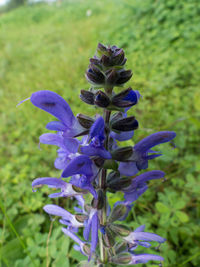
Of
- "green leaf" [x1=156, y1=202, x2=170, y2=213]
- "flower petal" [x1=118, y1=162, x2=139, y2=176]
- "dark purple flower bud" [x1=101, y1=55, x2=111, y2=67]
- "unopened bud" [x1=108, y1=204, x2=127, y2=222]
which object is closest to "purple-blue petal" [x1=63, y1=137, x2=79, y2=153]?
"flower petal" [x1=118, y1=162, x2=139, y2=176]

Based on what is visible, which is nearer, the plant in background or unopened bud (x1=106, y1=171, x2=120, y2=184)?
the plant in background

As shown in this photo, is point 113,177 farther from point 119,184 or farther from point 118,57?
point 118,57

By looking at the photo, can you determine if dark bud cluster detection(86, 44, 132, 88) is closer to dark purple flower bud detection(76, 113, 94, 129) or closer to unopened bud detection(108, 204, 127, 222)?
dark purple flower bud detection(76, 113, 94, 129)

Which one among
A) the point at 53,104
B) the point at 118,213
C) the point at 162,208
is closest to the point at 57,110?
the point at 53,104

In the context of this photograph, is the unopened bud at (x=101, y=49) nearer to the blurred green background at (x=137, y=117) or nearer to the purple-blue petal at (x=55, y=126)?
the purple-blue petal at (x=55, y=126)

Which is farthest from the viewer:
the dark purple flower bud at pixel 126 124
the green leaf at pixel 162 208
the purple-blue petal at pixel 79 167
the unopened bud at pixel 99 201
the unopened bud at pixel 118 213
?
the green leaf at pixel 162 208

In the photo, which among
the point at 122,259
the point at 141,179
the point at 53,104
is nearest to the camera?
the point at 53,104

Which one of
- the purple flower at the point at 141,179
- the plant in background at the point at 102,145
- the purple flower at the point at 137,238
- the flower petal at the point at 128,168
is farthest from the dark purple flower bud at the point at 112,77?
the purple flower at the point at 137,238
